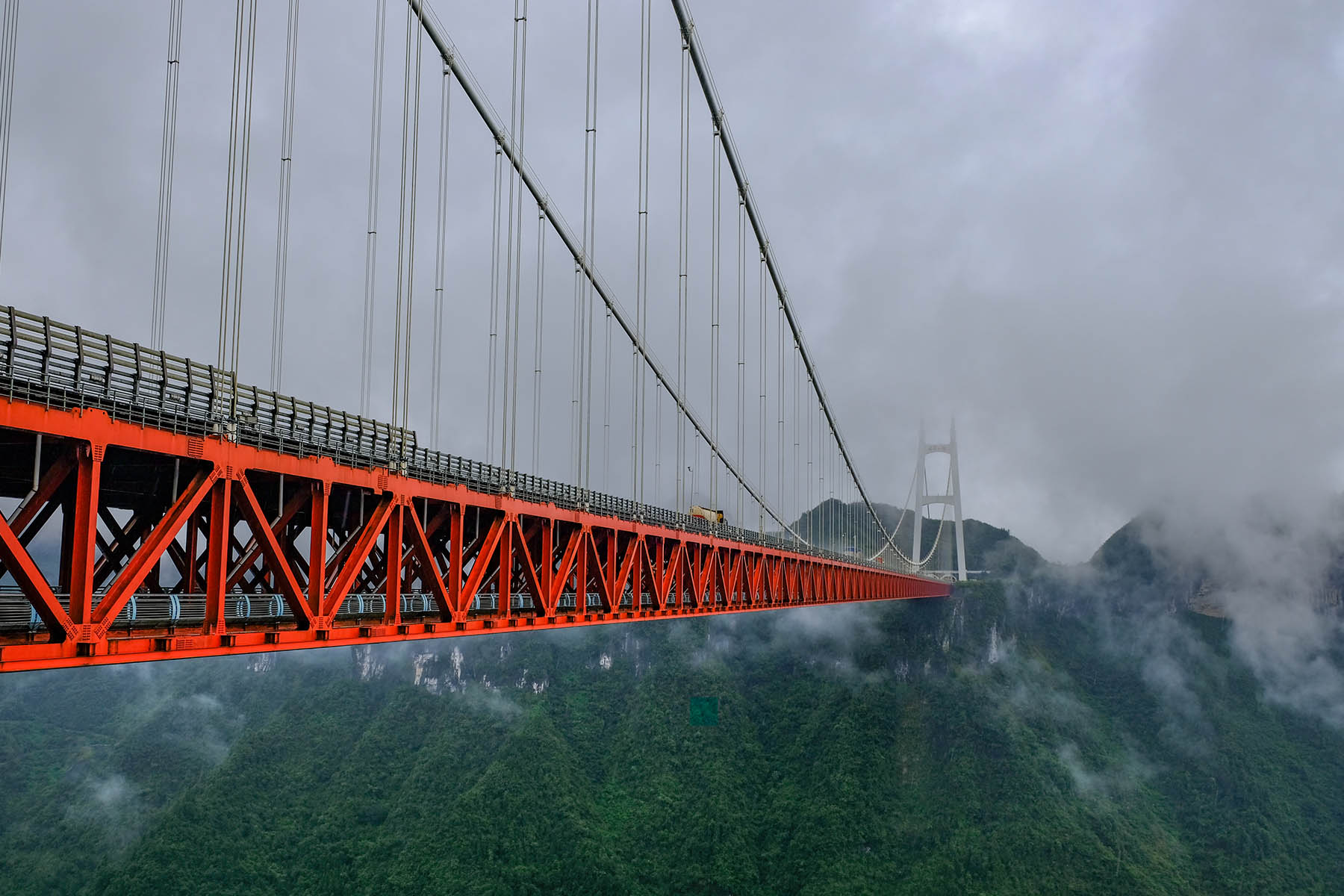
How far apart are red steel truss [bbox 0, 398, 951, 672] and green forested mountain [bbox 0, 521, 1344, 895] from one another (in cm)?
5779

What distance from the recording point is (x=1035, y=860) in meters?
76.2

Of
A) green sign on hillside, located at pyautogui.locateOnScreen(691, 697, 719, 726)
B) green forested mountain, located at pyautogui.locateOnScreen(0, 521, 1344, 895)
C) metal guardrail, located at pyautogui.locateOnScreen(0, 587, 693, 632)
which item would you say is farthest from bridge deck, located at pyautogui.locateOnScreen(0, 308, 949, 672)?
green sign on hillside, located at pyautogui.locateOnScreen(691, 697, 719, 726)

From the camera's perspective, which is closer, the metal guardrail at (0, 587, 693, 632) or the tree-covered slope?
the metal guardrail at (0, 587, 693, 632)

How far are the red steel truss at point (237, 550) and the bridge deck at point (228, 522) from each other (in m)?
0.04

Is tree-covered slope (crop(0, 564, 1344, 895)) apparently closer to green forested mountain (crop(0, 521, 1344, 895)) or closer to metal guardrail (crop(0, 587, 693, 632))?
green forested mountain (crop(0, 521, 1344, 895))

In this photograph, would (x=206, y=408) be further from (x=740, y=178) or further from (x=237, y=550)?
(x=740, y=178)

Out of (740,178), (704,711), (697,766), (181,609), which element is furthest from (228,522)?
(704,711)

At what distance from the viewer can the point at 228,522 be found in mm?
14367

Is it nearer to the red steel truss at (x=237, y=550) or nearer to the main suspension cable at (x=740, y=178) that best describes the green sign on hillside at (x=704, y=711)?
the main suspension cable at (x=740, y=178)

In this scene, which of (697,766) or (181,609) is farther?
(697,766)

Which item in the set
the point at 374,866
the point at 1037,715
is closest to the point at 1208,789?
the point at 1037,715

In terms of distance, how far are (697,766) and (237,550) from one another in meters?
78.6

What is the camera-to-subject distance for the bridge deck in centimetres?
1273

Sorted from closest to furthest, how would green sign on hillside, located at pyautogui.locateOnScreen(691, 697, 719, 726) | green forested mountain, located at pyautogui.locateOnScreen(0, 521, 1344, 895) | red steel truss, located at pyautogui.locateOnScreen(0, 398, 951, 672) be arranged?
red steel truss, located at pyautogui.locateOnScreen(0, 398, 951, 672), green forested mountain, located at pyautogui.locateOnScreen(0, 521, 1344, 895), green sign on hillside, located at pyautogui.locateOnScreen(691, 697, 719, 726)
